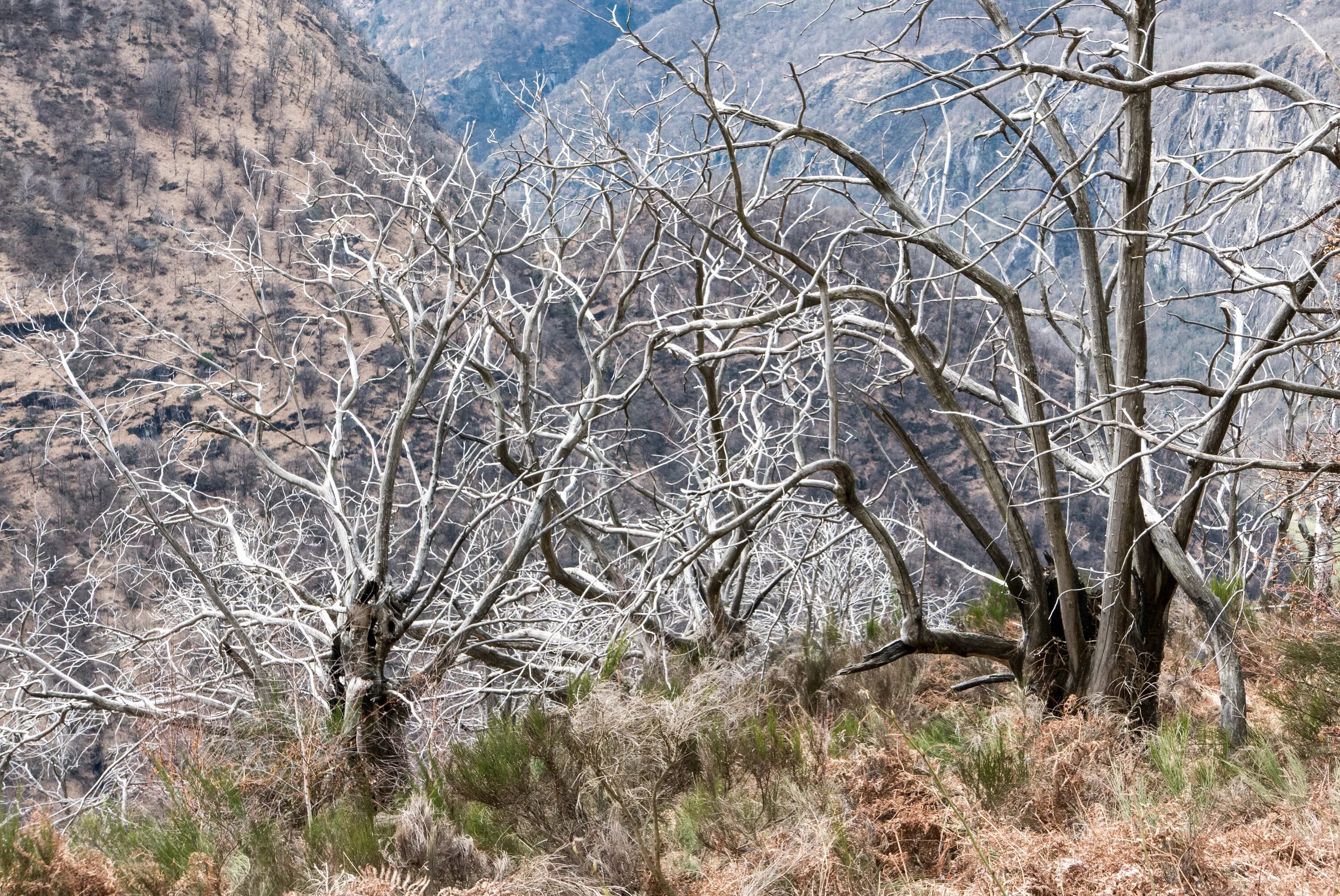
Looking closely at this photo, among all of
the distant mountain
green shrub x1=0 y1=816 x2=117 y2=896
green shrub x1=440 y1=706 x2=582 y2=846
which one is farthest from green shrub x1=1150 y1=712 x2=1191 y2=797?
the distant mountain

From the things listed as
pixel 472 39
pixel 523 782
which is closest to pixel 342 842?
pixel 523 782

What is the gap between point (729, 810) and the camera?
9.84ft

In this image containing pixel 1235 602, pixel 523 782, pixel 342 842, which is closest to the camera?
pixel 342 842

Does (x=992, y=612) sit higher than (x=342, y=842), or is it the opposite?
(x=342, y=842)

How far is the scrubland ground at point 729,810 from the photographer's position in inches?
91.3

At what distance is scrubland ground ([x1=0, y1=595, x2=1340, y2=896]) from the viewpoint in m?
2.32

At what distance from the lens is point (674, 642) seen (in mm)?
5918

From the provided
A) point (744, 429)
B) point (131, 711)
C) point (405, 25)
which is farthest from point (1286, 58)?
point (405, 25)

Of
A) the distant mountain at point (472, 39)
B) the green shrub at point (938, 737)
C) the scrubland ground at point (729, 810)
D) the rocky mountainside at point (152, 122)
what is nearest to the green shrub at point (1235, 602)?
the scrubland ground at point (729, 810)

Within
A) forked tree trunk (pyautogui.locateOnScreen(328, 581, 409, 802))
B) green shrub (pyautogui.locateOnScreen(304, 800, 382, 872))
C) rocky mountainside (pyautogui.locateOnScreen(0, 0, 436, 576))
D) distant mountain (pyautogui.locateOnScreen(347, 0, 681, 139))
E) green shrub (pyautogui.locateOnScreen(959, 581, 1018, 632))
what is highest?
distant mountain (pyautogui.locateOnScreen(347, 0, 681, 139))

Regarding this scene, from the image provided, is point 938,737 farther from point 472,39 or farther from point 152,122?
point 472,39

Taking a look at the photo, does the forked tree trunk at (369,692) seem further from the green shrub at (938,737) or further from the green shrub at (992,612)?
the green shrub at (992,612)

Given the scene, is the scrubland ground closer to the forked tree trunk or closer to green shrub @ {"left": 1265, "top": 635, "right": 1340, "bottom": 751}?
green shrub @ {"left": 1265, "top": 635, "right": 1340, "bottom": 751}

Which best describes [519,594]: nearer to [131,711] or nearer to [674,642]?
[674,642]
